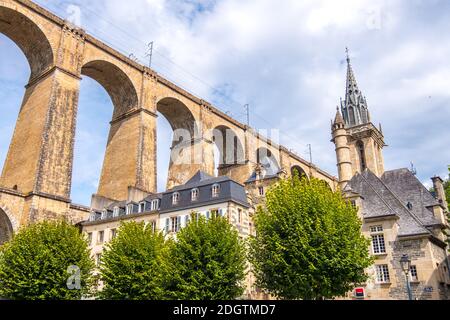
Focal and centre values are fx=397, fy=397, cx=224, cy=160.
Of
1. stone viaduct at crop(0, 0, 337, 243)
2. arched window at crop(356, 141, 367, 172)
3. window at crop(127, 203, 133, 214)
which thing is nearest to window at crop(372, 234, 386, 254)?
window at crop(127, 203, 133, 214)

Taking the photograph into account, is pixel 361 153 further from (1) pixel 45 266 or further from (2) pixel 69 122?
(1) pixel 45 266

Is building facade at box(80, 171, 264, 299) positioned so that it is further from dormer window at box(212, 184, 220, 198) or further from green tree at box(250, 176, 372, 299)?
green tree at box(250, 176, 372, 299)

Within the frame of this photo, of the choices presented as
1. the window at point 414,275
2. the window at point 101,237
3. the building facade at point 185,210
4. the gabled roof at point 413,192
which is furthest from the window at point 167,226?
the gabled roof at point 413,192

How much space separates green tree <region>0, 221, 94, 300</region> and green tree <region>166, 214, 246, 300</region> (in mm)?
5990

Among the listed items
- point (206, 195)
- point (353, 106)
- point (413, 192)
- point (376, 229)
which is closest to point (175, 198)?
point (206, 195)

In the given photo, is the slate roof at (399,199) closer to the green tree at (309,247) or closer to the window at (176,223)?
the green tree at (309,247)

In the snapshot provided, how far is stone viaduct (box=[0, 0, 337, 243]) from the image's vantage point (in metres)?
29.1

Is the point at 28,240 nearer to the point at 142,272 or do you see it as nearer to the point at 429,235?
the point at 142,272

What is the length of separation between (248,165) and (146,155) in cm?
1716

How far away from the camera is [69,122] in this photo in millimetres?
32125

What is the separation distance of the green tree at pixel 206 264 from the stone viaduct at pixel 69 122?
1307 centimetres
